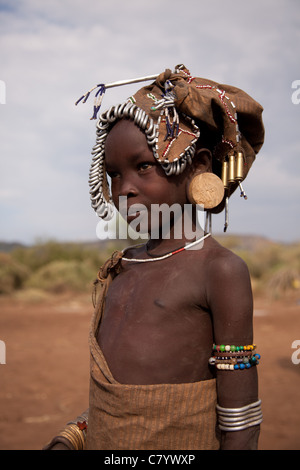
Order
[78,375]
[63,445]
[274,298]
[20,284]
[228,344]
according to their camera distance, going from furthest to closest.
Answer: [20,284], [274,298], [78,375], [63,445], [228,344]

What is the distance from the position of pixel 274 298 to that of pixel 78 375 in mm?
9520

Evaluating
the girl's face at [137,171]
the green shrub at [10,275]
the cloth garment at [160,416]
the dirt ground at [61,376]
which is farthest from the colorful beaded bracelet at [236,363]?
the green shrub at [10,275]

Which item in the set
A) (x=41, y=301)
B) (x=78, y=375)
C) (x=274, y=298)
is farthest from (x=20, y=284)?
(x=78, y=375)

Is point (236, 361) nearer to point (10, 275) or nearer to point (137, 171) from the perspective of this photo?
point (137, 171)

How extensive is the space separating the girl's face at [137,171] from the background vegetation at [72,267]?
35.6ft

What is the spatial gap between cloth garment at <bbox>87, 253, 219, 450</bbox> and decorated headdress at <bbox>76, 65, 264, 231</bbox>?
2.79ft

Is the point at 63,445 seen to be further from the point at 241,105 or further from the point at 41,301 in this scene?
the point at 41,301

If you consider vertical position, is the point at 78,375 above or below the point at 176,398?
below

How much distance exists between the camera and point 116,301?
2000 mm

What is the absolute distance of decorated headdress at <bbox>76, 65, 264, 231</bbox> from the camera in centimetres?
179

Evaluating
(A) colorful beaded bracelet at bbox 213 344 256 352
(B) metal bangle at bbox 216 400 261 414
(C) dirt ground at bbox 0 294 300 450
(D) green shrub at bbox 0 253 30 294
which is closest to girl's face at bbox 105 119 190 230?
(A) colorful beaded bracelet at bbox 213 344 256 352

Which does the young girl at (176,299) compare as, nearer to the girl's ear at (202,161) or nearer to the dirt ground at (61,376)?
the girl's ear at (202,161)

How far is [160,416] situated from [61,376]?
6170 millimetres
